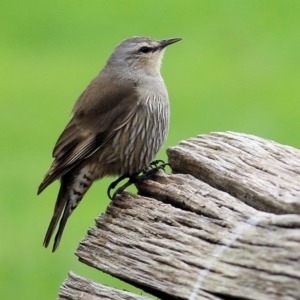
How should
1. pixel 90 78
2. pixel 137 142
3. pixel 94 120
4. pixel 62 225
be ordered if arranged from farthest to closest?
pixel 90 78, pixel 94 120, pixel 137 142, pixel 62 225

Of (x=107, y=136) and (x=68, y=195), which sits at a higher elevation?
(x=107, y=136)

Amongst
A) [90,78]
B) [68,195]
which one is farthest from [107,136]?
[90,78]

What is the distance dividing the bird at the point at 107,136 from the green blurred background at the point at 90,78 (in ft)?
10.6

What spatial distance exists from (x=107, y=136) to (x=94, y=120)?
0.16 meters

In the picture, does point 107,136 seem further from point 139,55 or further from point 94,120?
point 139,55

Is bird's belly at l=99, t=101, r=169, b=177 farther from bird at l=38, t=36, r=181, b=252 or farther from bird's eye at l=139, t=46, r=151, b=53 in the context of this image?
bird's eye at l=139, t=46, r=151, b=53

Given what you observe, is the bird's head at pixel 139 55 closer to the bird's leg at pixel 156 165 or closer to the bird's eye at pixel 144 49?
the bird's eye at pixel 144 49

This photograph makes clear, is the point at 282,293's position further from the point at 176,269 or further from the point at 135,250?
the point at 135,250

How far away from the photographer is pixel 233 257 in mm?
4262

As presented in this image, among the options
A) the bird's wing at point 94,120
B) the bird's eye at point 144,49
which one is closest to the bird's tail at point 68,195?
Result: the bird's wing at point 94,120

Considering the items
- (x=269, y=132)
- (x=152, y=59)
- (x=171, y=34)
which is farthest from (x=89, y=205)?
(x=171, y=34)

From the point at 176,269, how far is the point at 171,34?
51.1ft

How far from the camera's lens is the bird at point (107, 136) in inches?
263

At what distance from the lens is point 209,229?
14.9ft
